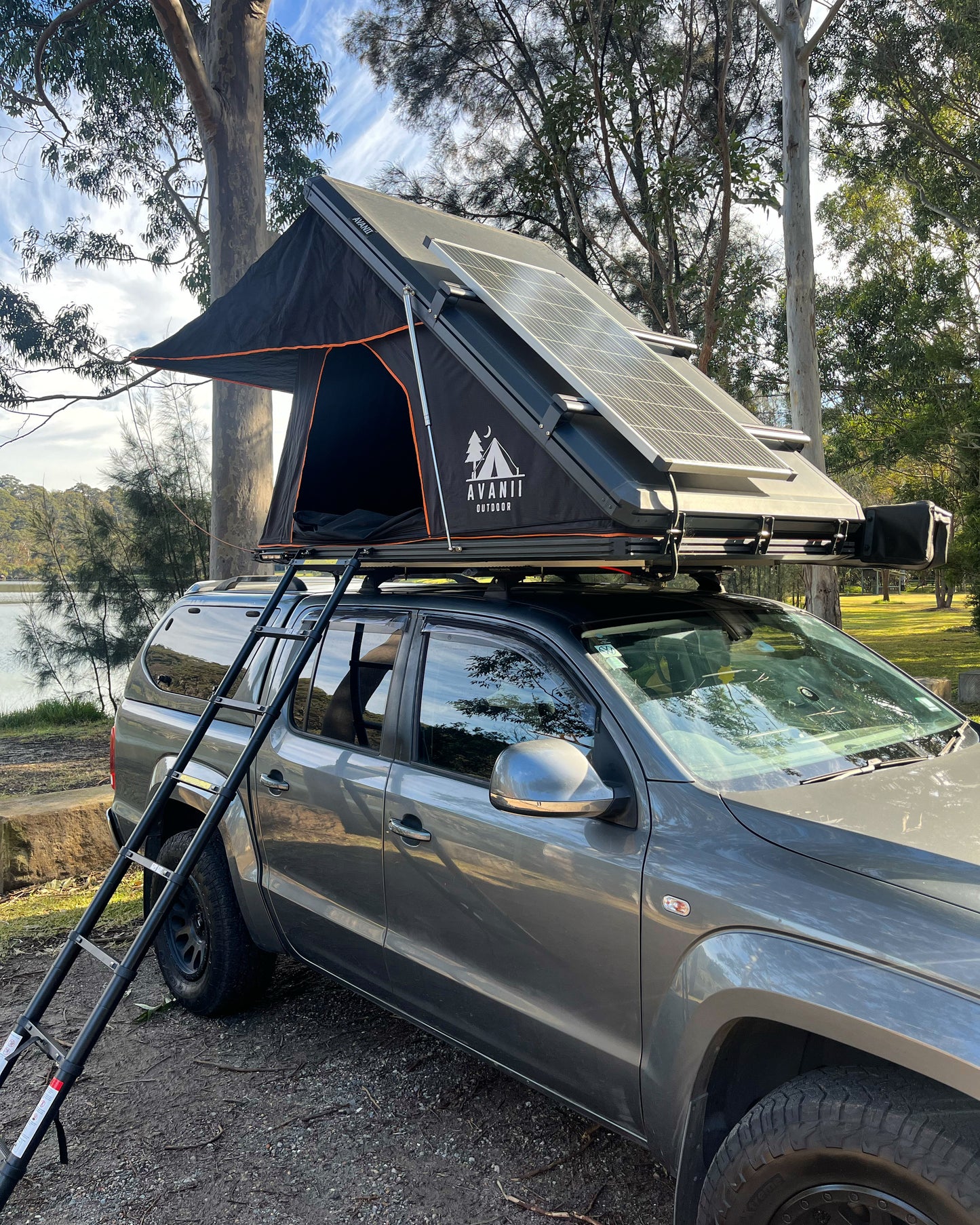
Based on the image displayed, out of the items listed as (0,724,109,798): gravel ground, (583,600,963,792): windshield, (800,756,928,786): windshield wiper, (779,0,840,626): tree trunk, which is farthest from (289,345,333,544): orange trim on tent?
(779,0,840,626): tree trunk

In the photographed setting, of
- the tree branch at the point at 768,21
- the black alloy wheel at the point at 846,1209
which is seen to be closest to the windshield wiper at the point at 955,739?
the black alloy wheel at the point at 846,1209

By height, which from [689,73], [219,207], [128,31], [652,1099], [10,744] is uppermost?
[128,31]

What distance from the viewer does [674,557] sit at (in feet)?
9.31

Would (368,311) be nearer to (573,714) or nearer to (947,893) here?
(573,714)

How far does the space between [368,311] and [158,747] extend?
2.17 meters

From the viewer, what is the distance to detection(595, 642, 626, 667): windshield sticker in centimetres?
294

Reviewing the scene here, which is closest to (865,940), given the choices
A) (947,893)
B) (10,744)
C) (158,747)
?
(947,893)

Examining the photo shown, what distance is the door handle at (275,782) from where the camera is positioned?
12.5 feet

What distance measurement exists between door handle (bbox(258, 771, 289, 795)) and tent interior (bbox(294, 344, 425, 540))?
1274mm

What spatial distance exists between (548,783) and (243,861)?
198cm

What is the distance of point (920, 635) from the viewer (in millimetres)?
28109

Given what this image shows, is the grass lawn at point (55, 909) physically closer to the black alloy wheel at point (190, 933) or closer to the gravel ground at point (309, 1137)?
the gravel ground at point (309, 1137)

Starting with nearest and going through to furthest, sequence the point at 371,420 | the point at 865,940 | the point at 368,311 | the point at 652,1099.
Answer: the point at 865,940 → the point at 652,1099 → the point at 368,311 → the point at 371,420

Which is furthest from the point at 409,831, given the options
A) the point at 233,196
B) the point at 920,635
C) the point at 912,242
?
the point at 920,635
